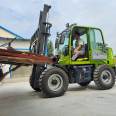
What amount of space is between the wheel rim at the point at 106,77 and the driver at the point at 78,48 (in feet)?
3.94

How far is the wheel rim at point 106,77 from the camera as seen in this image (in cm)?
1351

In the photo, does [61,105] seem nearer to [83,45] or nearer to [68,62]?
[68,62]

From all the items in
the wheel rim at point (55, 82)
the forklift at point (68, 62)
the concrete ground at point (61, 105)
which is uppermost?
the forklift at point (68, 62)

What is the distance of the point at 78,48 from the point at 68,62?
0.78 metres

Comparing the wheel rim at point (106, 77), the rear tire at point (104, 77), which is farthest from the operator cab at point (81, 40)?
the wheel rim at point (106, 77)

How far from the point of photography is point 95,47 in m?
13.8

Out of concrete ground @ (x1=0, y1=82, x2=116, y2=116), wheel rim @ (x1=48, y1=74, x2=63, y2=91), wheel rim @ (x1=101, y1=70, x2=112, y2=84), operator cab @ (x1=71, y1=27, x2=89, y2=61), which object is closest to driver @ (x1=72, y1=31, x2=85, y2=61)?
operator cab @ (x1=71, y1=27, x2=89, y2=61)

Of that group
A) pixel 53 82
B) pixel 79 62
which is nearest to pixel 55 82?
pixel 53 82

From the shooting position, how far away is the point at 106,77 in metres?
13.7

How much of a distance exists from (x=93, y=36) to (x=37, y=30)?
2.42 meters

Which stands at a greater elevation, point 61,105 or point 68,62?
point 68,62

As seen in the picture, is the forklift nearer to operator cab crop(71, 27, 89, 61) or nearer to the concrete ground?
operator cab crop(71, 27, 89, 61)

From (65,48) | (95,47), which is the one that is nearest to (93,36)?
(95,47)

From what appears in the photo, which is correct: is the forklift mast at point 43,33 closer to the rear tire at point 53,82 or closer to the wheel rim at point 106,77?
the rear tire at point 53,82
